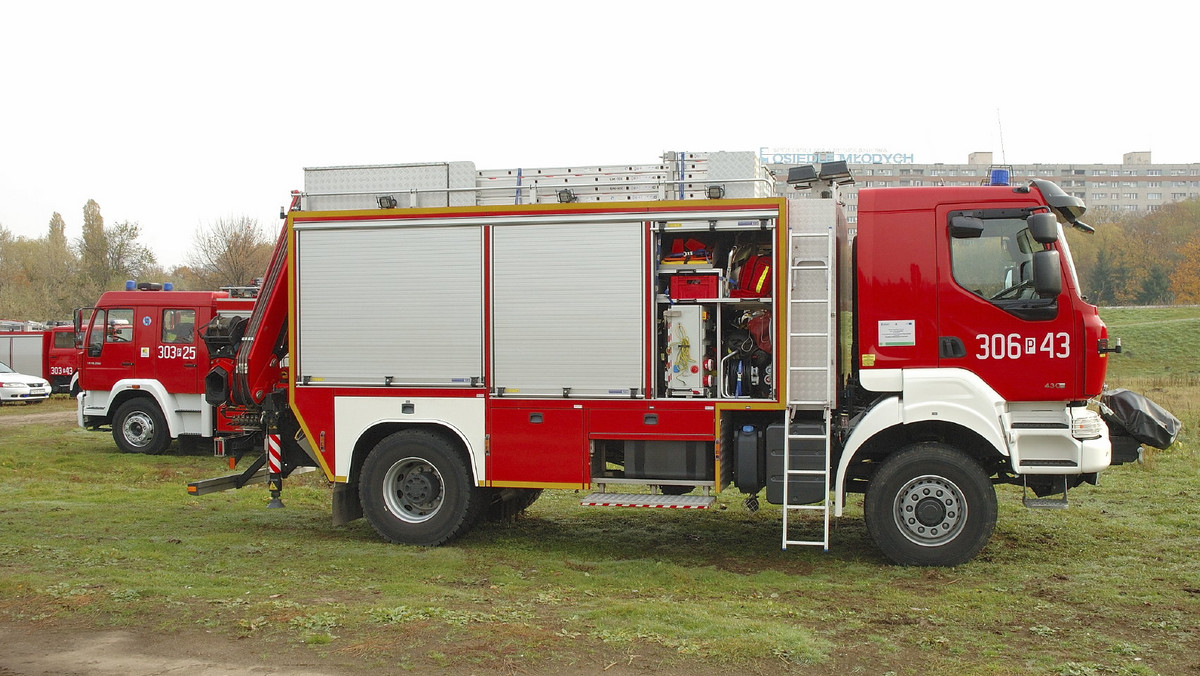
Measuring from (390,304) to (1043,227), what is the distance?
18.8ft

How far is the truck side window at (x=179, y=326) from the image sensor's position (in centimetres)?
1780

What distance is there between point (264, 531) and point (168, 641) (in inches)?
167

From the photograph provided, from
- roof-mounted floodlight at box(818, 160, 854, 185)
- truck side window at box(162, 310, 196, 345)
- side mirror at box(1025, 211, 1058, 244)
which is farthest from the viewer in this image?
truck side window at box(162, 310, 196, 345)

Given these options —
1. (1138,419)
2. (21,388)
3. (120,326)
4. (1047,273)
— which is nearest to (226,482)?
(1047,273)

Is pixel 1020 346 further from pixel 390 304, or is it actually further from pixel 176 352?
pixel 176 352

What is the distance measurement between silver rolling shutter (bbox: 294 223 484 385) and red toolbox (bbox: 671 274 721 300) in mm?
1830

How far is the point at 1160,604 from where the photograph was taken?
23.8ft

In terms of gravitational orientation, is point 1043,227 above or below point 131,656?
above

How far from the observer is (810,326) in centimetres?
867

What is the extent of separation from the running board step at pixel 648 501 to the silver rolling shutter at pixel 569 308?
0.94 m

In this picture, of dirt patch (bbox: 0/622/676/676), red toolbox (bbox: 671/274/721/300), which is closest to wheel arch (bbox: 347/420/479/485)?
red toolbox (bbox: 671/274/721/300)

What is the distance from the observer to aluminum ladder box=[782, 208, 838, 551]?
861 centimetres

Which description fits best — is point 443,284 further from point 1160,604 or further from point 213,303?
point 213,303

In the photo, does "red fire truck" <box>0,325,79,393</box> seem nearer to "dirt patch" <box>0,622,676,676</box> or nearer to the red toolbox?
the red toolbox
